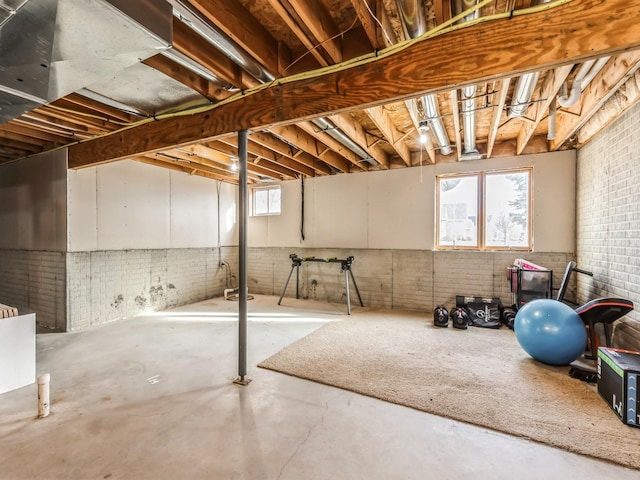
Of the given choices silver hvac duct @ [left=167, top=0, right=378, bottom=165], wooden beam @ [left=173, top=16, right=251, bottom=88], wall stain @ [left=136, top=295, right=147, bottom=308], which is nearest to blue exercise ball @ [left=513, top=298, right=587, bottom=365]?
silver hvac duct @ [left=167, top=0, right=378, bottom=165]

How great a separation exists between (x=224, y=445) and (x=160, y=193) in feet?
15.6

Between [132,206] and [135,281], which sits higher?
[132,206]

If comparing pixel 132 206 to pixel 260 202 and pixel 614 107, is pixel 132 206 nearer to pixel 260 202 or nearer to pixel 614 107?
pixel 260 202

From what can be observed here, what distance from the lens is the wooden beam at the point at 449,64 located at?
1.55m

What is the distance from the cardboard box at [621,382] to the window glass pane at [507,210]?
2699mm

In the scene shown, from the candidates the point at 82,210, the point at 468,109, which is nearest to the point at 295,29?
the point at 468,109

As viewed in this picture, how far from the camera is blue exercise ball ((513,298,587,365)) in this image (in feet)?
9.20

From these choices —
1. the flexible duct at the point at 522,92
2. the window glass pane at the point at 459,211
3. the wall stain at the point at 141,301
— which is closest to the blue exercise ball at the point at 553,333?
the flexible duct at the point at 522,92

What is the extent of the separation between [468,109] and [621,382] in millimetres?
2570

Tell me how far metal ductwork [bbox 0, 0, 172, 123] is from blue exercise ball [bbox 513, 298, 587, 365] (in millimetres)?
3690

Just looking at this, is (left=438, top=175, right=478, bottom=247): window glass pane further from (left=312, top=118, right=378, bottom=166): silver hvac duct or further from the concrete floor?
the concrete floor

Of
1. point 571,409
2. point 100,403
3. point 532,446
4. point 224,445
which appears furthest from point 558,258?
point 100,403

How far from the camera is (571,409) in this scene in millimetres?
2188

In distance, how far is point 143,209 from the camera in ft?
16.9
